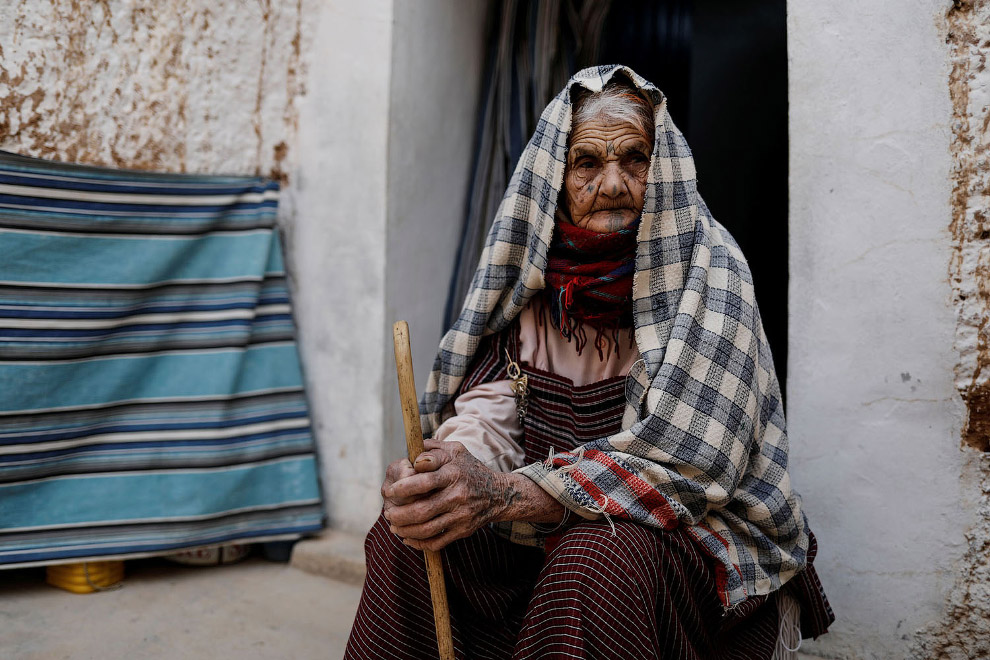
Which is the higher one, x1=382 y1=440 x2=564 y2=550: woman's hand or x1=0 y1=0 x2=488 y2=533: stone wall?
x1=0 y1=0 x2=488 y2=533: stone wall

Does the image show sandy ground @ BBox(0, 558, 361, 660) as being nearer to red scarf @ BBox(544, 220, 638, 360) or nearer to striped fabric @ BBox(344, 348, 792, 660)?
striped fabric @ BBox(344, 348, 792, 660)

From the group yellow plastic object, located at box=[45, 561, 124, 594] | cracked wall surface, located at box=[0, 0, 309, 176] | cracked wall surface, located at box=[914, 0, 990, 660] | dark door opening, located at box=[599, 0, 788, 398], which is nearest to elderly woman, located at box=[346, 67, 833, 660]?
cracked wall surface, located at box=[914, 0, 990, 660]

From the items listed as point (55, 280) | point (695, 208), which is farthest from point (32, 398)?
point (695, 208)

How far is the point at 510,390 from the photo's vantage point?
1.88m

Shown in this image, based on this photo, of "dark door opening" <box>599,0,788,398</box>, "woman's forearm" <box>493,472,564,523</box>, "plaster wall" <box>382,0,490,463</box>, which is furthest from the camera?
"dark door opening" <box>599,0,788,398</box>

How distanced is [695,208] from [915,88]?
828 mm

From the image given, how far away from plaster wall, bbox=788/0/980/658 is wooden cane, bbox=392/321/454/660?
1.21m

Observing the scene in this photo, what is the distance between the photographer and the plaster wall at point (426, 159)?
2.78 metres

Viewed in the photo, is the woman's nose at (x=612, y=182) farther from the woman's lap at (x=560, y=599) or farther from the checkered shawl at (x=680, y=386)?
the woman's lap at (x=560, y=599)

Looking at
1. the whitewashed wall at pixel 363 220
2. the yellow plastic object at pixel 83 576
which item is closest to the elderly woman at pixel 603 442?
the whitewashed wall at pixel 363 220

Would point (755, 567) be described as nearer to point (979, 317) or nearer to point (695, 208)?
point (695, 208)

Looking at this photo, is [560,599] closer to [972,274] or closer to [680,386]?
[680,386]

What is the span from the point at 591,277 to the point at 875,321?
0.89 metres

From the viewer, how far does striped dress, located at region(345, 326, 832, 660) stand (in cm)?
135
